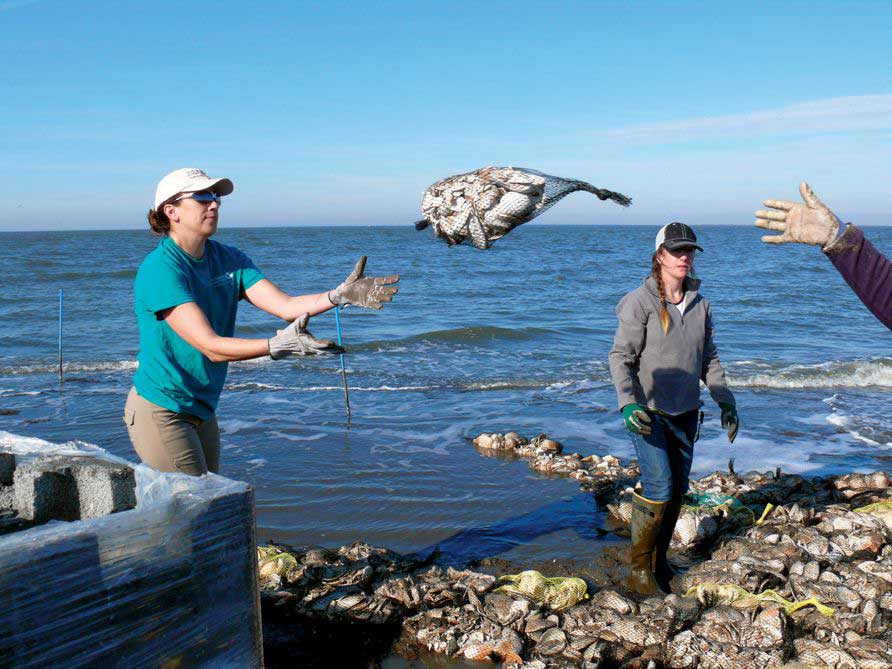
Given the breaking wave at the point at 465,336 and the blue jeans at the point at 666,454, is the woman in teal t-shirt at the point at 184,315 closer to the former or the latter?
the blue jeans at the point at 666,454

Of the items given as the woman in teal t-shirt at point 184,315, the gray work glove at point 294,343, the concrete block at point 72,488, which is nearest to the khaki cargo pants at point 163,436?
the woman in teal t-shirt at point 184,315

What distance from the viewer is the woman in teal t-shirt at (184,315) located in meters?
3.31

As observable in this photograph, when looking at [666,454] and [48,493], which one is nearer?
[48,493]

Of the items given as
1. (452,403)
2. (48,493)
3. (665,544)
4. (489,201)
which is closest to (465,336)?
(452,403)

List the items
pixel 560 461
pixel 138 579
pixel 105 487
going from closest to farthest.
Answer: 1. pixel 138 579
2. pixel 105 487
3. pixel 560 461

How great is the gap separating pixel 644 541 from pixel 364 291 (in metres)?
2.36

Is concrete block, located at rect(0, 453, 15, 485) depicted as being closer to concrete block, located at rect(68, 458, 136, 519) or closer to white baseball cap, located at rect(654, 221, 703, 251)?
concrete block, located at rect(68, 458, 136, 519)

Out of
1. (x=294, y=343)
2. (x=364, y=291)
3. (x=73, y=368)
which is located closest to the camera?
(x=294, y=343)

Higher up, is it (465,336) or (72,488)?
(72,488)

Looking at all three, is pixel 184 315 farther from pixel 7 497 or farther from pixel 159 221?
pixel 7 497

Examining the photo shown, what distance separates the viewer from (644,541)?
468 centimetres

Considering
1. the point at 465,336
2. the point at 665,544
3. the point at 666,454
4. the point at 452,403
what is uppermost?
the point at 666,454

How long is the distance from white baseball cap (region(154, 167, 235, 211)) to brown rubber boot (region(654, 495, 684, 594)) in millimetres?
2965

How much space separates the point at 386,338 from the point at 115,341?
5.41m
